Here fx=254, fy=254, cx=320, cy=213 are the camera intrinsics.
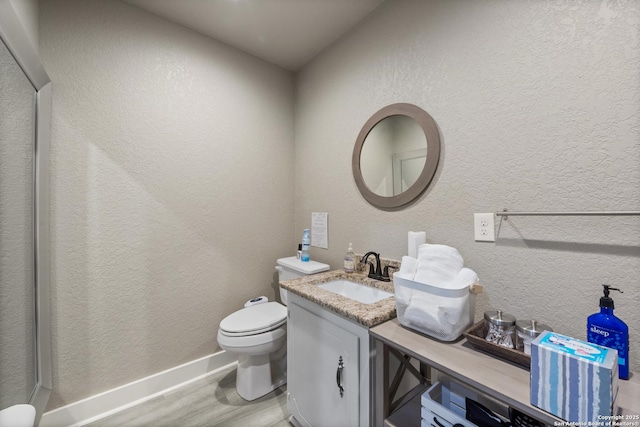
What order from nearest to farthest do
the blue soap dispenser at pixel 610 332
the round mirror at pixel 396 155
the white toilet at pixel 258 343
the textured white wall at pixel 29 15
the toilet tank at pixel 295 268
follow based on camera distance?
the blue soap dispenser at pixel 610 332, the textured white wall at pixel 29 15, the round mirror at pixel 396 155, the white toilet at pixel 258 343, the toilet tank at pixel 295 268

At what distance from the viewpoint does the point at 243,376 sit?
170 cm

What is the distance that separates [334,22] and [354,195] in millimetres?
1216

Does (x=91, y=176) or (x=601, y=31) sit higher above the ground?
(x=601, y=31)

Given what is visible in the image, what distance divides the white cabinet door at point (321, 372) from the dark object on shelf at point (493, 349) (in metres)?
0.42

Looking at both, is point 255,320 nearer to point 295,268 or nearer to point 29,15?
point 295,268

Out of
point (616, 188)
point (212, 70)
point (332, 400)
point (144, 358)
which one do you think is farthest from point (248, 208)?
point (616, 188)

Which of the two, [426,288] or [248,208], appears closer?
[426,288]

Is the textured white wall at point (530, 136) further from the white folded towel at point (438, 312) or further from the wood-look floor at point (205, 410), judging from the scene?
the wood-look floor at point (205, 410)

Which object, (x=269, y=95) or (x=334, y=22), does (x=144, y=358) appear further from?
(x=334, y=22)

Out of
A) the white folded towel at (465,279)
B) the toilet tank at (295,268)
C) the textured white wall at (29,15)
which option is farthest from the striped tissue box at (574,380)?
the textured white wall at (29,15)

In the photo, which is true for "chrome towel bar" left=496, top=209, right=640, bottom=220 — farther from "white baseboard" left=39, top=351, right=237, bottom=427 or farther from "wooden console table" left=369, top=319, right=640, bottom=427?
"white baseboard" left=39, top=351, right=237, bottom=427

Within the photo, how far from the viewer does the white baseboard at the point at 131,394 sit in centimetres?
145

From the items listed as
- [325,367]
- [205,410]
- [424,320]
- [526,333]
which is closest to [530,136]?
[526,333]

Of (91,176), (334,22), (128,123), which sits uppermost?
(334,22)
